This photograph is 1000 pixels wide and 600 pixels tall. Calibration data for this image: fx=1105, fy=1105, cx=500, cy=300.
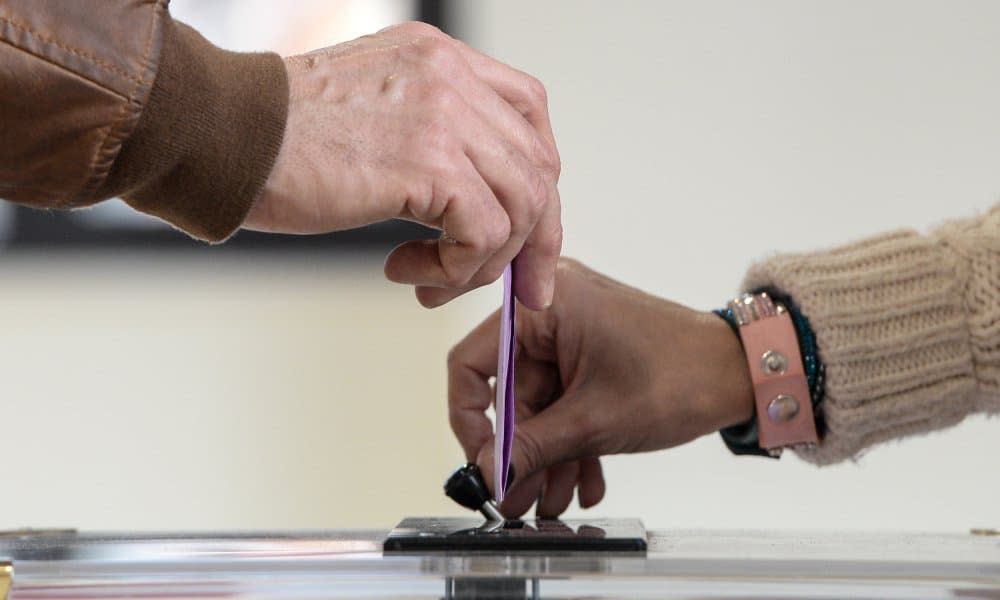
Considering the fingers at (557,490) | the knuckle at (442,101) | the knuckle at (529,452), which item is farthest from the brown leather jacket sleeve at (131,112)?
the fingers at (557,490)

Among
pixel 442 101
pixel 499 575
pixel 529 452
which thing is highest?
pixel 442 101

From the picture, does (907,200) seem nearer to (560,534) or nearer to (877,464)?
(877,464)

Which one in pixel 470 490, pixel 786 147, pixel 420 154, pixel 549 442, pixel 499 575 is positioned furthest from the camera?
pixel 786 147

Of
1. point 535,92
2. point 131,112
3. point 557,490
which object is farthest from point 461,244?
point 557,490

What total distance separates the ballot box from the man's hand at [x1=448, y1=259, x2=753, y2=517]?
0.36m

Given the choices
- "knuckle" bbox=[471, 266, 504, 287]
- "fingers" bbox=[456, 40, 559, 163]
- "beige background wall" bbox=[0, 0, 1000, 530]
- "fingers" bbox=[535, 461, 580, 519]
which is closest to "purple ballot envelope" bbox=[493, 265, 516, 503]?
"knuckle" bbox=[471, 266, 504, 287]

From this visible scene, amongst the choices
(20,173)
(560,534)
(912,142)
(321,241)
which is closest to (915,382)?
(560,534)

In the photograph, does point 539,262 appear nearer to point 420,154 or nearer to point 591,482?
point 420,154

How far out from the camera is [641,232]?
70.2 inches

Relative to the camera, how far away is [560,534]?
0.69 metres

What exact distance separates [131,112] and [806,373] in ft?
2.10

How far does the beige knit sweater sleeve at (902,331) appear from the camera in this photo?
39.1 inches

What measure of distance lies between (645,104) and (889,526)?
77 cm

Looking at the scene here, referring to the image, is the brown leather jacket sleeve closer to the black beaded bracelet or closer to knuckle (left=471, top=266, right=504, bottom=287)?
knuckle (left=471, top=266, right=504, bottom=287)
